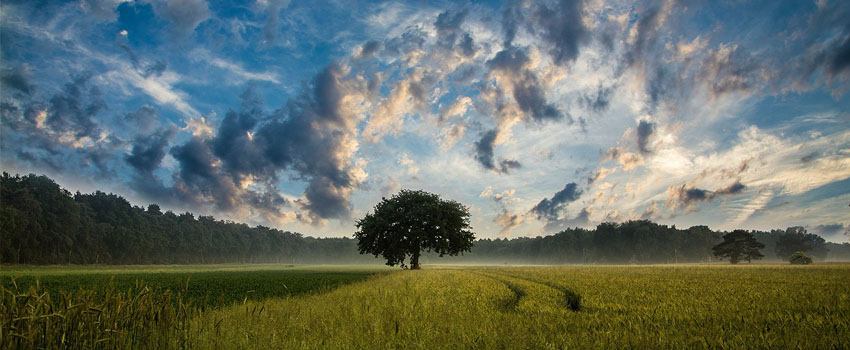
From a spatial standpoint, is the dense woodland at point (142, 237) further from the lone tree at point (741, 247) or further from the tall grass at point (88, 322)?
the tall grass at point (88, 322)

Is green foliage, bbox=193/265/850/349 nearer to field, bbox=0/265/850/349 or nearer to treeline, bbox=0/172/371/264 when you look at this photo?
field, bbox=0/265/850/349

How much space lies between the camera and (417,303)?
39.1 feet

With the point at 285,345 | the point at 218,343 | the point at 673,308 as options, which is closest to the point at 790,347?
the point at 673,308

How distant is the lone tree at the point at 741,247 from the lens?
352ft

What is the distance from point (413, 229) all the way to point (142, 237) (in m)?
115

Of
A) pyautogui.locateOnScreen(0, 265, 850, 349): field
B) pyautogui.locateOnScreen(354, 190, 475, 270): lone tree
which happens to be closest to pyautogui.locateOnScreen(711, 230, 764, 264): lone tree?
pyautogui.locateOnScreen(354, 190, 475, 270): lone tree

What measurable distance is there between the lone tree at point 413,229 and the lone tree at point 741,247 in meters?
98.7

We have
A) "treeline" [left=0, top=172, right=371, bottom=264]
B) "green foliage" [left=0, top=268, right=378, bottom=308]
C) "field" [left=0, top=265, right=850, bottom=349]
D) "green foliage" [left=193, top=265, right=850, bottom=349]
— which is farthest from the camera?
"treeline" [left=0, top=172, right=371, bottom=264]

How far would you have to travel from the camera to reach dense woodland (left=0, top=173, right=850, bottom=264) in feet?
289

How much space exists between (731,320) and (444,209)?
1912 inches

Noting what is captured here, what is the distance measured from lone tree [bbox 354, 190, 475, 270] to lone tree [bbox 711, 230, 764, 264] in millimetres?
98727

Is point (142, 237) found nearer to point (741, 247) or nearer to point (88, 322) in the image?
point (88, 322)

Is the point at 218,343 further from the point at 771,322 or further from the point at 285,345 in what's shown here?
the point at 771,322

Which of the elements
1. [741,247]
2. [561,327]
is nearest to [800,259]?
[741,247]
